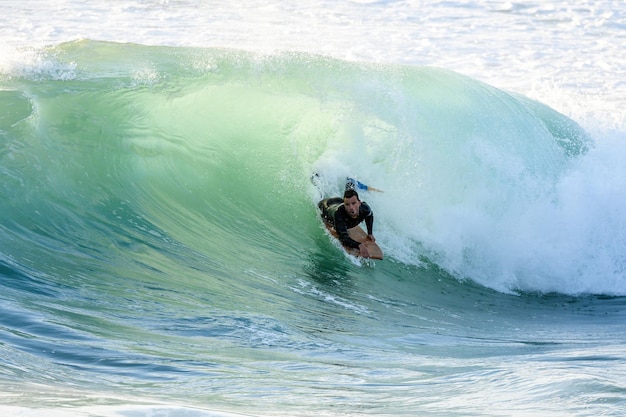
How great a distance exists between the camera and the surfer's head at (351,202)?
340 inches

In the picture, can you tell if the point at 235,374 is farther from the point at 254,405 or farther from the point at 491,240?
the point at 491,240

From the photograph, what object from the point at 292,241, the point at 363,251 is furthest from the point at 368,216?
the point at 292,241

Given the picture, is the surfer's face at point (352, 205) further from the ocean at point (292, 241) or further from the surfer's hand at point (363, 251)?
the ocean at point (292, 241)

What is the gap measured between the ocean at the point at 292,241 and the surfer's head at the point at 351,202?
18.8 inches

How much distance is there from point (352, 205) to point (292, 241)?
0.85 metres

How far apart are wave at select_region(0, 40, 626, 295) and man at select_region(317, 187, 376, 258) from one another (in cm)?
38

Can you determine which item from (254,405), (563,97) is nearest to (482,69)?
(563,97)

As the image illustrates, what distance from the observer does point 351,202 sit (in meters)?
8.66

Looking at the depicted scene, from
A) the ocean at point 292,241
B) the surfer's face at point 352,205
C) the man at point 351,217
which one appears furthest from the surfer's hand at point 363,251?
the surfer's face at point 352,205

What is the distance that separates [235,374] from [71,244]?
10.7 ft

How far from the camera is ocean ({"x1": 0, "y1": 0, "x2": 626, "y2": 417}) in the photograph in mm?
4832

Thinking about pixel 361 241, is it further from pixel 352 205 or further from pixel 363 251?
pixel 352 205

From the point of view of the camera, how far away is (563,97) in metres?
14.9

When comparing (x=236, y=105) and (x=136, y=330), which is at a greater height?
(x=236, y=105)
